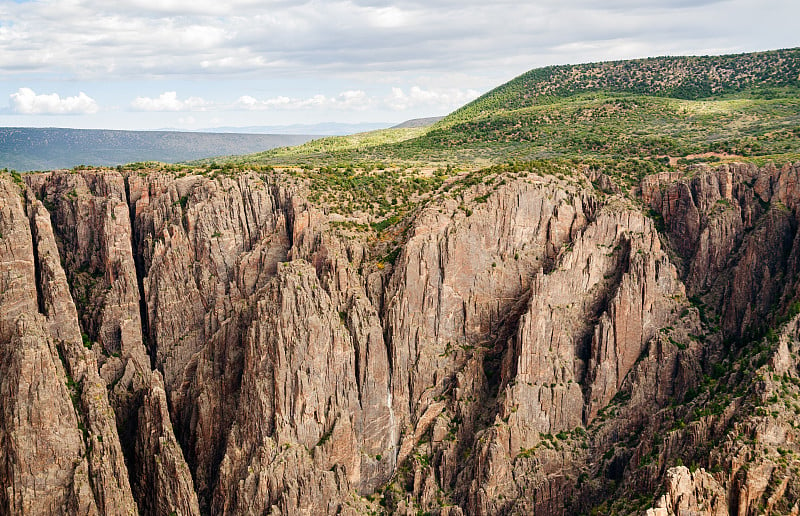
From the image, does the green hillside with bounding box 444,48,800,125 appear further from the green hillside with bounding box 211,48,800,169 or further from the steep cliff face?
the steep cliff face

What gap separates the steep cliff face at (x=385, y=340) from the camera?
59781mm

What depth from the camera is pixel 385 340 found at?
2763 inches

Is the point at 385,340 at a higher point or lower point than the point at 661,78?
lower

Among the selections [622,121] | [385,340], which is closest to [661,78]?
[622,121]

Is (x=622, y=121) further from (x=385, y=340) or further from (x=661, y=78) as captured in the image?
(x=385, y=340)

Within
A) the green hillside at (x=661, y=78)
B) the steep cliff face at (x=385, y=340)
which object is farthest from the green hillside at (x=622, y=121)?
the steep cliff face at (x=385, y=340)

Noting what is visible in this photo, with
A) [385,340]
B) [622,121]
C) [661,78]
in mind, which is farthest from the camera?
[661,78]

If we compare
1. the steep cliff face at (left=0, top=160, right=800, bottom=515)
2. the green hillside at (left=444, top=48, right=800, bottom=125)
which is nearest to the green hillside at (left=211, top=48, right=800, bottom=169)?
the green hillside at (left=444, top=48, right=800, bottom=125)

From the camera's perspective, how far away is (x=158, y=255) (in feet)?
237

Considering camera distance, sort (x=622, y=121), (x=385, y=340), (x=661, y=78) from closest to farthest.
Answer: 1. (x=385, y=340)
2. (x=622, y=121)
3. (x=661, y=78)

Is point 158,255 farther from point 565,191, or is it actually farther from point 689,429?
point 689,429

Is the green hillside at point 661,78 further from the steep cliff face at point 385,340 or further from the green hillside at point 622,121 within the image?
the steep cliff face at point 385,340

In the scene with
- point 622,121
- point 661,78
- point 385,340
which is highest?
point 661,78

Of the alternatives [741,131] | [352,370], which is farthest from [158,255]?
[741,131]
